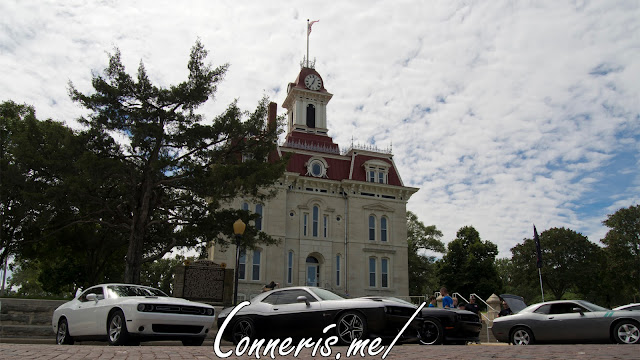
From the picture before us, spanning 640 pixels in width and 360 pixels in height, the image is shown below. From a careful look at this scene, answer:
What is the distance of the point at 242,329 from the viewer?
1100 cm

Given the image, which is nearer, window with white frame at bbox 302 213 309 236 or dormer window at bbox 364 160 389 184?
window with white frame at bbox 302 213 309 236

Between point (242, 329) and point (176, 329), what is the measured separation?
58.1 inches

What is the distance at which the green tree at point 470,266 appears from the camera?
46.8 m

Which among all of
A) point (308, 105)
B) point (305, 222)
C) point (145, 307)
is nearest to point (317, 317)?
point (145, 307)

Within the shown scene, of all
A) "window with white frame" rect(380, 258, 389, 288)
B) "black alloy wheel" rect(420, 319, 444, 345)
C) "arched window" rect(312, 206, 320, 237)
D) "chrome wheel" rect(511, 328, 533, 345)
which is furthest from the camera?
"window with white frame" rect(380, 258, 389, 288)

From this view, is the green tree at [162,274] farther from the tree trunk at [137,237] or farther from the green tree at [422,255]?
the tree trunk at [137,237]

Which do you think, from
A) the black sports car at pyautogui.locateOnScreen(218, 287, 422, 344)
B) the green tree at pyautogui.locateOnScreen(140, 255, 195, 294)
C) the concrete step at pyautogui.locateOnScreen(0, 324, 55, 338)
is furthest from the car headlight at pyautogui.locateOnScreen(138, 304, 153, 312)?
the green tree at pyautogui.locateOnScreen(140, 255, 195, 294)

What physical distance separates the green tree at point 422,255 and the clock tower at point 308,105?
16.4 metres

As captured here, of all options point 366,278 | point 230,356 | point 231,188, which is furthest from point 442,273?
point 230,356

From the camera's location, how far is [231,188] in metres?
21.1

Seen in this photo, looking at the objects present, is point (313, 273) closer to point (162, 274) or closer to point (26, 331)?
point (26, 331)

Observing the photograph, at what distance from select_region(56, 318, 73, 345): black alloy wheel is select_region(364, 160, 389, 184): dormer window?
3140 cm

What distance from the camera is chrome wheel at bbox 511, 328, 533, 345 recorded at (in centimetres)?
1297

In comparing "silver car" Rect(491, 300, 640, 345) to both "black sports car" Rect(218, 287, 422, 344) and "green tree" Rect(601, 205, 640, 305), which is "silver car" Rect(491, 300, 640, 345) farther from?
"green tree" Rect(601, 205, 640, 305)
